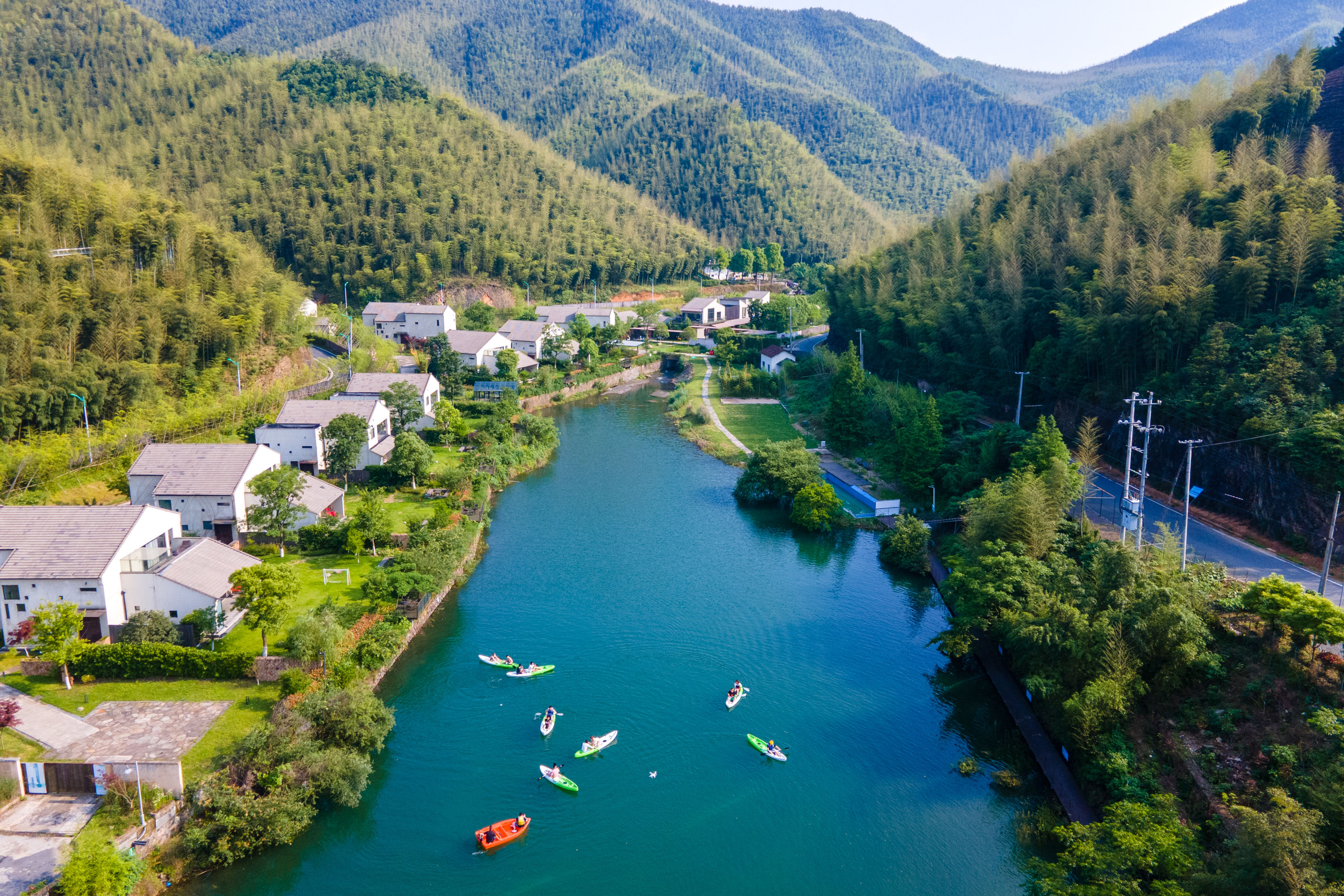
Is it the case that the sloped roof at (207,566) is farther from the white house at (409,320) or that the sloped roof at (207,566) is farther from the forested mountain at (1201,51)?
the forested mountain at (1201,51)

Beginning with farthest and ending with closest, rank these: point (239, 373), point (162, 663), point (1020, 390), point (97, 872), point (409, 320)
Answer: point (409, 320) → point (239, 373) → point (1020, 390) → point (162, 663) → point (97, 872)

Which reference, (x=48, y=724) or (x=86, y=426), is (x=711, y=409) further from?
(x=48, y=724)

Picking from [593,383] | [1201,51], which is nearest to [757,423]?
[593,383]

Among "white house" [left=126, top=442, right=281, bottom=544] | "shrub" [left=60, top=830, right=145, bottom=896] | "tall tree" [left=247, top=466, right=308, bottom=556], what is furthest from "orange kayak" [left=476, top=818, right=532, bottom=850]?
"white house" [left=126, top=442, right=281, bottom=544]

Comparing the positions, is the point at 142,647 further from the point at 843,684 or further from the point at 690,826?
the point at 843,684

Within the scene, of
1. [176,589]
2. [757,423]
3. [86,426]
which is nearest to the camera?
[176,589]

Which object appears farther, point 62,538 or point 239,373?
point 239,373

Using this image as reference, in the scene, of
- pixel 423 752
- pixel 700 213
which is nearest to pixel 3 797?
pixel 423 752

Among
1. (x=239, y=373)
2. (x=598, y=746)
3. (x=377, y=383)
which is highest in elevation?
(x=239, y=373)
